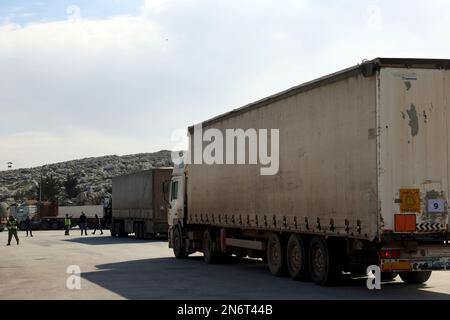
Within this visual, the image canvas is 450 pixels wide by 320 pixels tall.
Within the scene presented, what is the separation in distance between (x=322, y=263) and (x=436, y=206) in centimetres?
287

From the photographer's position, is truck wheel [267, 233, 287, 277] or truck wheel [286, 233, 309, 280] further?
truck wheel [267, 233, 287, 277]

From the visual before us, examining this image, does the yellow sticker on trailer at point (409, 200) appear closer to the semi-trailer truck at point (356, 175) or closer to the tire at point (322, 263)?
the semi-trailer truck at point (356, 175)

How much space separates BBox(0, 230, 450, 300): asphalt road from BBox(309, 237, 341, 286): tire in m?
0.19

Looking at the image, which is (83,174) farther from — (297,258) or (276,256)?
(297,258)

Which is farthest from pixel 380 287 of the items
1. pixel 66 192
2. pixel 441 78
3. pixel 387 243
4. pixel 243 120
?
pixel 66 192

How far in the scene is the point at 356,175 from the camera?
1302 centimetres

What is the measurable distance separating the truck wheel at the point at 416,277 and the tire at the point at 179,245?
9.62 metres

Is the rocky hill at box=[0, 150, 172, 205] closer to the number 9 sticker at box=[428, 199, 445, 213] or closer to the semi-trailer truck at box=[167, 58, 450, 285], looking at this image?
the semi-trailer truck at box=[167, 58, 450, 285]

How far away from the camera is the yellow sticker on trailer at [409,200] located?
12.4m

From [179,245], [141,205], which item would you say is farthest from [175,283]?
[141,205]

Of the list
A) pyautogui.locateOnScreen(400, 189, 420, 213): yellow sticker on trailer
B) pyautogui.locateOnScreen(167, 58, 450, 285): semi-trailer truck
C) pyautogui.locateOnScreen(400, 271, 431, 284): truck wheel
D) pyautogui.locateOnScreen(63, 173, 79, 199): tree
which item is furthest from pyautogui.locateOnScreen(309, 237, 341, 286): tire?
pyautogui.locateOnScreen(63, 173, 79, 199): tree

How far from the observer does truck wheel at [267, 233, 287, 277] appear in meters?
16.5

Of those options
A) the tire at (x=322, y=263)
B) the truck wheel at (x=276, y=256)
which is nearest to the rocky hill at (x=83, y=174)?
the truck wheel at (x=276, y=256)
